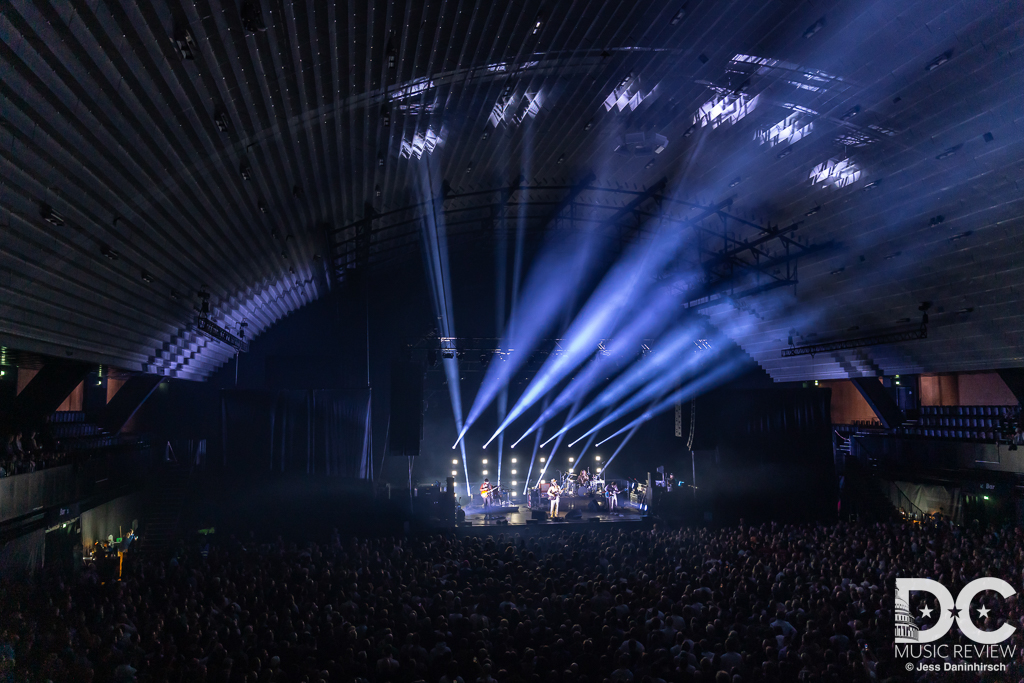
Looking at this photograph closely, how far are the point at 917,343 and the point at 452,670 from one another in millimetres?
15312

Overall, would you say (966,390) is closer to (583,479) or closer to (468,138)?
(583,479)

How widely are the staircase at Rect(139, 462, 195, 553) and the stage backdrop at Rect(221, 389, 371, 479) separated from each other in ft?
4.94

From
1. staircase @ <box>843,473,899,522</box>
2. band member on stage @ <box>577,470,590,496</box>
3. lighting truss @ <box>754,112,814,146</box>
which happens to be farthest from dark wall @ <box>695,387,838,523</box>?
lighting truss @ <box>754,112,814,146</box>

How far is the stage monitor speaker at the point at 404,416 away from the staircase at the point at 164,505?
16.9 ft

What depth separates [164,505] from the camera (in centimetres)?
1574

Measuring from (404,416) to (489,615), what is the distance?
8450mm

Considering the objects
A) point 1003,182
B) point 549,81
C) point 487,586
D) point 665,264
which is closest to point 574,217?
point 665,264

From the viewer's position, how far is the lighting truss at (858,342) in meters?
15.1

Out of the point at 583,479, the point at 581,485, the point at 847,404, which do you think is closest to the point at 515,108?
the point at 583,479

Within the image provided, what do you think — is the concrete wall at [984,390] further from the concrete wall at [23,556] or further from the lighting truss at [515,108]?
the concrete wall at [23,556]

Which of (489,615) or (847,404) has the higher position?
(847,404)

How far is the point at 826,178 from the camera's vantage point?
11.9 m

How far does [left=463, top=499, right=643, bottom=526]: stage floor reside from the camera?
53.8 ft

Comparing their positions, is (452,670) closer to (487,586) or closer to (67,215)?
(487,586)
